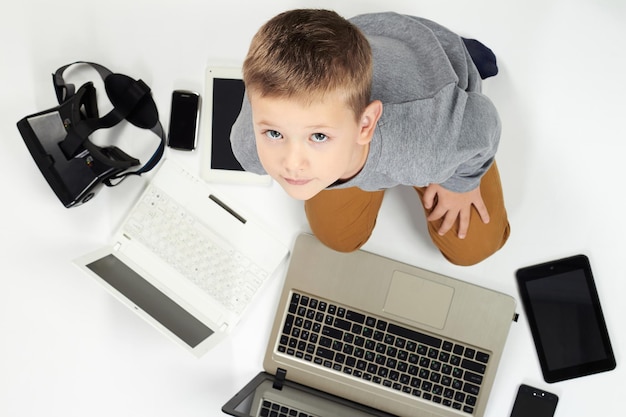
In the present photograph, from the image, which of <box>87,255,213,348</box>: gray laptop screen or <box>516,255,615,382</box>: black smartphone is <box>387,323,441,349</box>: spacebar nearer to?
<box>516,255,615,382</box>: black smartphone

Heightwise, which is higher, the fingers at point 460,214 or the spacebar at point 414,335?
the fingers at point 460,214

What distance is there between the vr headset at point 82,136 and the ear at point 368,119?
0.55 meters

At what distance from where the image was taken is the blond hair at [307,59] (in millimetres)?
556

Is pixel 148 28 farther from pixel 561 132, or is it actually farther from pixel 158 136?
pixel 561 132

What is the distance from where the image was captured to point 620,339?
104 cm

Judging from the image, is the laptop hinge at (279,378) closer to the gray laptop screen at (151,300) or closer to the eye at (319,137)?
the gray laptop screen at (151,300)

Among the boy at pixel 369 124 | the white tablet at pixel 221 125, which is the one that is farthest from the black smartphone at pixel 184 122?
the boy at pixel 369 124

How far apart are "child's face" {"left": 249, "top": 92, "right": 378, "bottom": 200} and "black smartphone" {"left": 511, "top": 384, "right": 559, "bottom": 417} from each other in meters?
0.65

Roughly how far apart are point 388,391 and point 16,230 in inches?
29.6

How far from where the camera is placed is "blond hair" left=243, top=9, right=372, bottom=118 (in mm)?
556

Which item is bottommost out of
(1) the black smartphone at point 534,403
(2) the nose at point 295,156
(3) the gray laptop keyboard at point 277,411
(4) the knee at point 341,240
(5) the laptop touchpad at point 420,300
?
(3) the gray laptop keyboard at point 277,411

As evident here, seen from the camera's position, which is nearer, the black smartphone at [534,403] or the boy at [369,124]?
the boy at [369,124]

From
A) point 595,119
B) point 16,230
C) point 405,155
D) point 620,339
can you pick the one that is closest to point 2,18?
point 16,230

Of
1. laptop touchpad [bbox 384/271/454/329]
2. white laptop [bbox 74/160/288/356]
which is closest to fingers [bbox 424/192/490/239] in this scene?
laptop touchpad [bbox 384/271/454/329]
